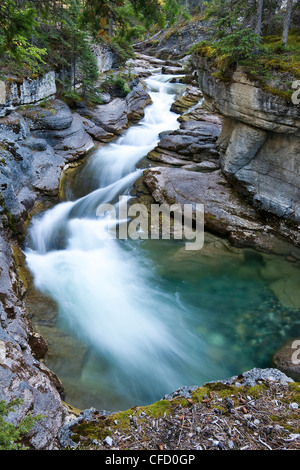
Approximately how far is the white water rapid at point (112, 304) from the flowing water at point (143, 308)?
0.09 ft

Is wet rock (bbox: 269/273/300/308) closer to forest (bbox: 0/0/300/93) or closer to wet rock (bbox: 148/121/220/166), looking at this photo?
forest (bbox: 0/0/300/93)

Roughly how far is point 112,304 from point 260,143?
25.7 ft

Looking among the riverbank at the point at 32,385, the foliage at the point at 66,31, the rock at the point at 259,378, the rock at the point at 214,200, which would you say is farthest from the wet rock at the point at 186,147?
the rock at the point at 259,378

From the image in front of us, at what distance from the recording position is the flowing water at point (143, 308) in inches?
253

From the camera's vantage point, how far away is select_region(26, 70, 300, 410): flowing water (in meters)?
6.44

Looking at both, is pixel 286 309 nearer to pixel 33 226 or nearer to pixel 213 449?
pixel 213 449

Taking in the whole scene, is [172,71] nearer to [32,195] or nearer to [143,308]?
[32,195]

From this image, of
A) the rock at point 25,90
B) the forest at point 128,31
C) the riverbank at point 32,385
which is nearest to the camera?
the riverbank at point 32,385

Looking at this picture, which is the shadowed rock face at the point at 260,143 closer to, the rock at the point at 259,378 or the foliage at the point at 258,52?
the foliage at the point at 258,52

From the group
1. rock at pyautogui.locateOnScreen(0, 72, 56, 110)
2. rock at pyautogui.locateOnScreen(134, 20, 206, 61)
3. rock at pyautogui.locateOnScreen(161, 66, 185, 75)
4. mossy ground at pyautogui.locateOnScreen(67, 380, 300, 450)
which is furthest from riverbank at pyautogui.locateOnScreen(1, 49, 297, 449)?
rock at pyautogui.locateOnScreen(134, 20, 206, 61)

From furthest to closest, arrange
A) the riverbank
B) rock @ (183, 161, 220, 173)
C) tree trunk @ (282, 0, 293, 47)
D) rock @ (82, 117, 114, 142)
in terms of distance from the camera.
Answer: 1. rock @ (82, 117, 114, 142)
2. rock @ (183, 161, 220, 173)
3. tree trunk @ (282, 0, 293, 47)
4. the riverbank

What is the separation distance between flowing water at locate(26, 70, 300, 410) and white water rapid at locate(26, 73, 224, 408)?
29 mm

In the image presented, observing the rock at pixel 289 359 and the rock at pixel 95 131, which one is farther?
the rock at pixel 95 131

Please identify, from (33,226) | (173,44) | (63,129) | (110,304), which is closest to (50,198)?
(33,226)
